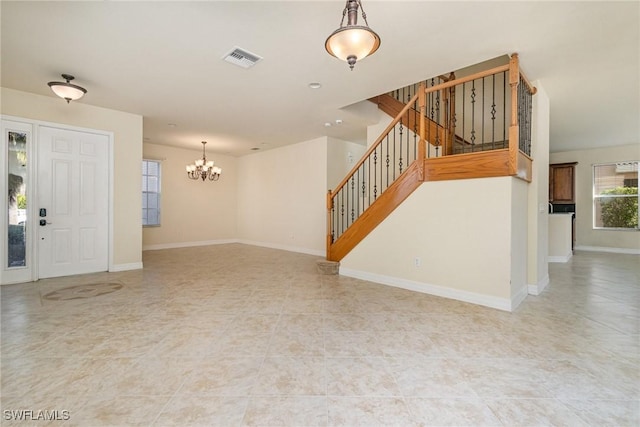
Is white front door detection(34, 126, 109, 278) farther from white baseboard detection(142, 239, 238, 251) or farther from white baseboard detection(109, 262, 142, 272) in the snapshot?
white baseboard detection(142, 239, 238, 251)

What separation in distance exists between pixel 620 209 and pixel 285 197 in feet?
30.8

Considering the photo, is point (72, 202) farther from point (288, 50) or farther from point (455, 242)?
point (455, 242)

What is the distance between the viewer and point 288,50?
10.5 ft

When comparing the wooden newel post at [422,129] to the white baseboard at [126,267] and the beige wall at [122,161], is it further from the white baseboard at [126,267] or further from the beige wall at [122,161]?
the white baseboard at [126,267]

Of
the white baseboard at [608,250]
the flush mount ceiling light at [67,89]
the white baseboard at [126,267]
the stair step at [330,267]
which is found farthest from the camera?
the white baseboard at [608,250]

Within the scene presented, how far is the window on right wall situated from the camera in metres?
7.68

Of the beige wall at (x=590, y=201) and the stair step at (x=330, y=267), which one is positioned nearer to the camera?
the stair step at (x=330, y=267)

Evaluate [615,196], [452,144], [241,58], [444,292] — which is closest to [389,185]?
[452,144]

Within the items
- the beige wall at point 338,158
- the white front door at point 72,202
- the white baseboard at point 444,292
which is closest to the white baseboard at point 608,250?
the white baseboard at point 444,292

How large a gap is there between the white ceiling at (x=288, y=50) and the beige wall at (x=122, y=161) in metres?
0.27

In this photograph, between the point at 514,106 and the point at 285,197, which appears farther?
the point at 285,197

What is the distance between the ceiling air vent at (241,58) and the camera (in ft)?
10.6

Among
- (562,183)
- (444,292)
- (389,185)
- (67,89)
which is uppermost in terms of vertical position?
(67,89)

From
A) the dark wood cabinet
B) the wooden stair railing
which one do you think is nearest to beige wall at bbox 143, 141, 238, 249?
the wooden stair railing
